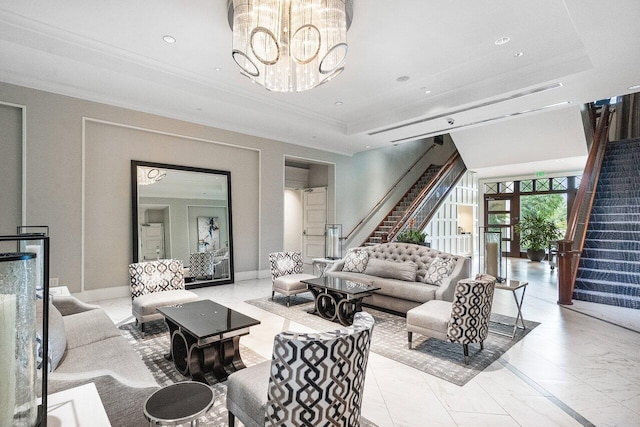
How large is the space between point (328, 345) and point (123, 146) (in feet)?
18.1

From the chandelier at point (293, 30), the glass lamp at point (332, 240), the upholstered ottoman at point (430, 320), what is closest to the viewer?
the chandelier at point (293, 30)

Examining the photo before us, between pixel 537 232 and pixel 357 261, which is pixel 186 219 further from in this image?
pixel 537 232

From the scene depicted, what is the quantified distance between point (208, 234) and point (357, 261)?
3.07 meters

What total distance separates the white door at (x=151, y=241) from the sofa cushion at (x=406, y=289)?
3876mm

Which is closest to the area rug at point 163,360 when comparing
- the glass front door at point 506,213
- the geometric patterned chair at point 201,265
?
the geometric patterned chair at point 201,265

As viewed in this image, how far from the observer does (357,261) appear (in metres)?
5.40

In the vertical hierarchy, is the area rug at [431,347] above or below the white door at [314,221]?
below

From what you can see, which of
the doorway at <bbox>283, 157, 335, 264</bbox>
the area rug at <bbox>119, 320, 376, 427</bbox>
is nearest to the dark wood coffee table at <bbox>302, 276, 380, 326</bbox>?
the area rug at <bbox>119, 320, 376, 427</bbox>

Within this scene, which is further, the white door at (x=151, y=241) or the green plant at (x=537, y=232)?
the green plant at (x=537, y=232)

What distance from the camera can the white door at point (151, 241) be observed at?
18.2 feet

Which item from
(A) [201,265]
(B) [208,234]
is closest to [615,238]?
(B) [208,234]

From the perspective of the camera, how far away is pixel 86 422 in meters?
0.93

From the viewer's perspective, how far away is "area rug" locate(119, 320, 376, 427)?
2213mm

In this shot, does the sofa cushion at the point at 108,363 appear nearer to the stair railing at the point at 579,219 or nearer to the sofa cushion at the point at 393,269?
the sofa cushion at the point at 393,269
